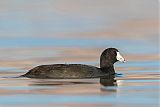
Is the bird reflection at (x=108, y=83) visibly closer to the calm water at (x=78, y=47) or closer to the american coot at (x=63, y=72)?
the calm water at (x=78, y=47)

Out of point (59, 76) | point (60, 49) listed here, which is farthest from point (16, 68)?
point (60, 49)

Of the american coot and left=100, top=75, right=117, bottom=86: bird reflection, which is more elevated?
the american coot

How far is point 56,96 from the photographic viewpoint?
15.5 meters

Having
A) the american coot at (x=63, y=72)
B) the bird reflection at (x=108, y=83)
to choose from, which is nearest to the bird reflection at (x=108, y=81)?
the bird reflection at (x=108, y=83)

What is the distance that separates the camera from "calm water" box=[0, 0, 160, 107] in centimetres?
1545

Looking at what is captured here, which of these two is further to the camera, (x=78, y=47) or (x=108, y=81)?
(x=78, y=47)

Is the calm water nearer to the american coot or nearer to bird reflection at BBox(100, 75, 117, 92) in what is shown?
bird reflection at BBox(100, 75, 117, 92)

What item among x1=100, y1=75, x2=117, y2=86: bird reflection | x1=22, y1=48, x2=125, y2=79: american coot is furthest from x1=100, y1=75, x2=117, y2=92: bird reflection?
x1=22, y1=48, x2=125, y2=79: american coot

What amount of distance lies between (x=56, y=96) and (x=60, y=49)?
31.9 ft

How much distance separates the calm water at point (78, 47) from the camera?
608 inches

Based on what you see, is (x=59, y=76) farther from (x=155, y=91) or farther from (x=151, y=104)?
(x=151, y=104)

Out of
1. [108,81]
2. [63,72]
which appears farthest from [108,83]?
[63,72]

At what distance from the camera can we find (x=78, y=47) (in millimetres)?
25594

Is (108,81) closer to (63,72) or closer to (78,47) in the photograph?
(63,72)
